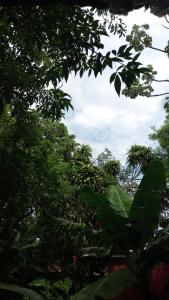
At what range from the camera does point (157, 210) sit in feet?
17.5

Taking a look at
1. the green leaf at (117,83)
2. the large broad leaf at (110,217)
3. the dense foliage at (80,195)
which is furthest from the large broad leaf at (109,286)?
the green leaf at (117,83)

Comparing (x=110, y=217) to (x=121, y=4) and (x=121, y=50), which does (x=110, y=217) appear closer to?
(x=121, y=50)

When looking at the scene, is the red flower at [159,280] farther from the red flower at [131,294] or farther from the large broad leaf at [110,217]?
the large broad leaf at [110,217]

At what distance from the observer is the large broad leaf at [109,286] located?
14.5 feet

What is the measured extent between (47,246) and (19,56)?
3.06m

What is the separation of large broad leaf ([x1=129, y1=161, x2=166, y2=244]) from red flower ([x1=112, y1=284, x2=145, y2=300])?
30.6 inches

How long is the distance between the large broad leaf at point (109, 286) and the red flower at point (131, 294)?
0.39 ft

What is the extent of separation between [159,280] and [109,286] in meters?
0.52

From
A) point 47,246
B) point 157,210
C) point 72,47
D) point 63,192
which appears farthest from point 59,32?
point 63,192

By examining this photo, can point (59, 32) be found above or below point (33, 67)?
below

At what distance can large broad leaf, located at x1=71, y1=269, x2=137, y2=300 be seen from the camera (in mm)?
4431

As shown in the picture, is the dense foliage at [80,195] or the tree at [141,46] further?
the tree at [141,46]

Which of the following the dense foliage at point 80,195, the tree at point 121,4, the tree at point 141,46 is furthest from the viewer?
the tree at point 141,46

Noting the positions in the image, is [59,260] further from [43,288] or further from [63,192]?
[63,192]
